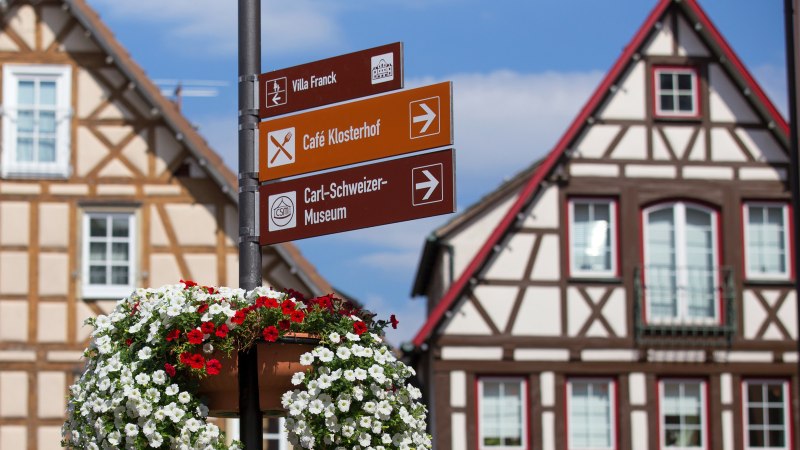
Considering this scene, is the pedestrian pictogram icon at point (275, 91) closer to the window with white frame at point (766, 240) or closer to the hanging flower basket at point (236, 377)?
the hanging flower basket at point (236, 377)

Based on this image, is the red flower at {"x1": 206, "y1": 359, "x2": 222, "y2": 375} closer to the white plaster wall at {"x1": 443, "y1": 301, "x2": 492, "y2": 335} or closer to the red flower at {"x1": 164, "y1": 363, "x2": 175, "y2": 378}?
the red flower at {"x1": 164, "y1": 363, "x2": 175, "y2": 378}

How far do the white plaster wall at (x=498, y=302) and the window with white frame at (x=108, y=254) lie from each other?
4.90 meters

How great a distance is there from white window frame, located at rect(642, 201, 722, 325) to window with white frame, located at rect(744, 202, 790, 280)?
1.64ft

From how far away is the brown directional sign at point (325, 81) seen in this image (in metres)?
7.71

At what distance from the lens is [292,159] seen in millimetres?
7730

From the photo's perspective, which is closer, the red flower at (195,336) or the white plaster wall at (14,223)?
the red flower at (195,336)

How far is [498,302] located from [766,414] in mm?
4230

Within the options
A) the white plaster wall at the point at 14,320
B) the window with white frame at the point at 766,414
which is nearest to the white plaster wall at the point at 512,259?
the window with white frame at the point at 766,414

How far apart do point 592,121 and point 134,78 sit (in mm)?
6540

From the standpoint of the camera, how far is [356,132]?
299 inches

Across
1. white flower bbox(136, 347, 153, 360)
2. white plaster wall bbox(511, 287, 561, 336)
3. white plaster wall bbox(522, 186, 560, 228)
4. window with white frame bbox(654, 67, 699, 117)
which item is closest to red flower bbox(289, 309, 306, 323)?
white flower bbox(136, 347, 153, 360)

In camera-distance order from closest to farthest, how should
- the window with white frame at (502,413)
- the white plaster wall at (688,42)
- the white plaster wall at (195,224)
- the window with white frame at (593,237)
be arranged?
the white plaster wall at (195,224), the window with white frame at (502,413), the window with white frame at (593,237), the white plaster wall at (688,42)

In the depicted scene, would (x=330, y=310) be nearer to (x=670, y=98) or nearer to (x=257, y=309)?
(x=257, y=309)

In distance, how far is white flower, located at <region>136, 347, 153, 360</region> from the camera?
719cm
